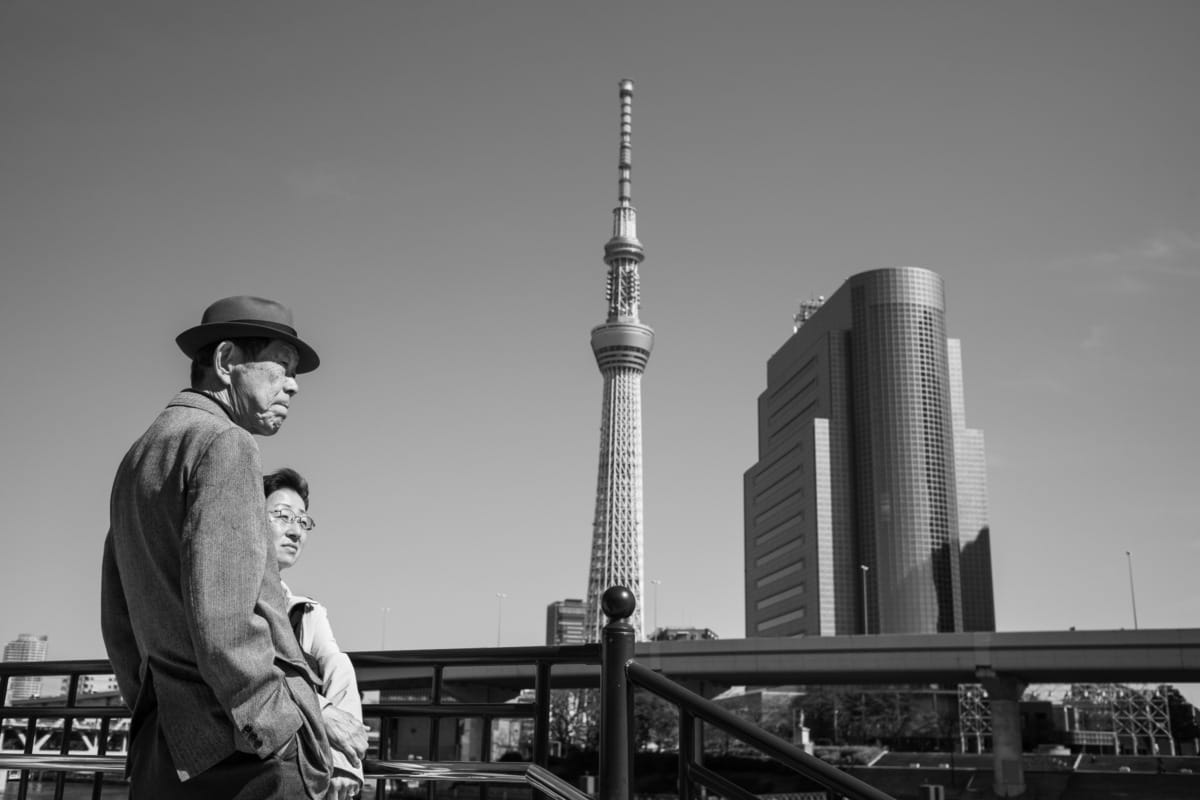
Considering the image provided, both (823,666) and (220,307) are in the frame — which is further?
(823,666)

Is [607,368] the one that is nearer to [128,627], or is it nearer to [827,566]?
[827,566]

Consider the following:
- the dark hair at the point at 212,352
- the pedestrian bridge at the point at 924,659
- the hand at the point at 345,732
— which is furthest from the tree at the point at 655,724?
the dark hair at the point at 212,352

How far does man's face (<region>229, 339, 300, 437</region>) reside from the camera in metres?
3.22

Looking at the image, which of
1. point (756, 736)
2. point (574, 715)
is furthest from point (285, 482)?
point (574, 715)

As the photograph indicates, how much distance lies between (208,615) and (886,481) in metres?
133

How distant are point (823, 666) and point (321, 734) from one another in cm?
5816

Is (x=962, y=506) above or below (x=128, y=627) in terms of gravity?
above

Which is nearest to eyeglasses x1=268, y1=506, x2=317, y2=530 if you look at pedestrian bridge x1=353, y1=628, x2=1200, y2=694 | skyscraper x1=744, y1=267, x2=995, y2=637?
pedestrian bridge x1=353, y1=628, x2=1200, y2=694

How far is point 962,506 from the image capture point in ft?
443

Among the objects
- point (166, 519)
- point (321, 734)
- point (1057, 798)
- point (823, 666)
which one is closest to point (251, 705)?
point (321, 734)

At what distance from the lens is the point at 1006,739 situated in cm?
5728

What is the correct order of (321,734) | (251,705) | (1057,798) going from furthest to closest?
1. (1057,798)
2. (321,734)
3. (251,705)

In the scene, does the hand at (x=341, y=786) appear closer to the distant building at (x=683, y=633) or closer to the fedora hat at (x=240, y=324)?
the fedora hat at (x=240, y=324)

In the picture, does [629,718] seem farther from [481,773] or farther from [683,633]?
[683,633]
